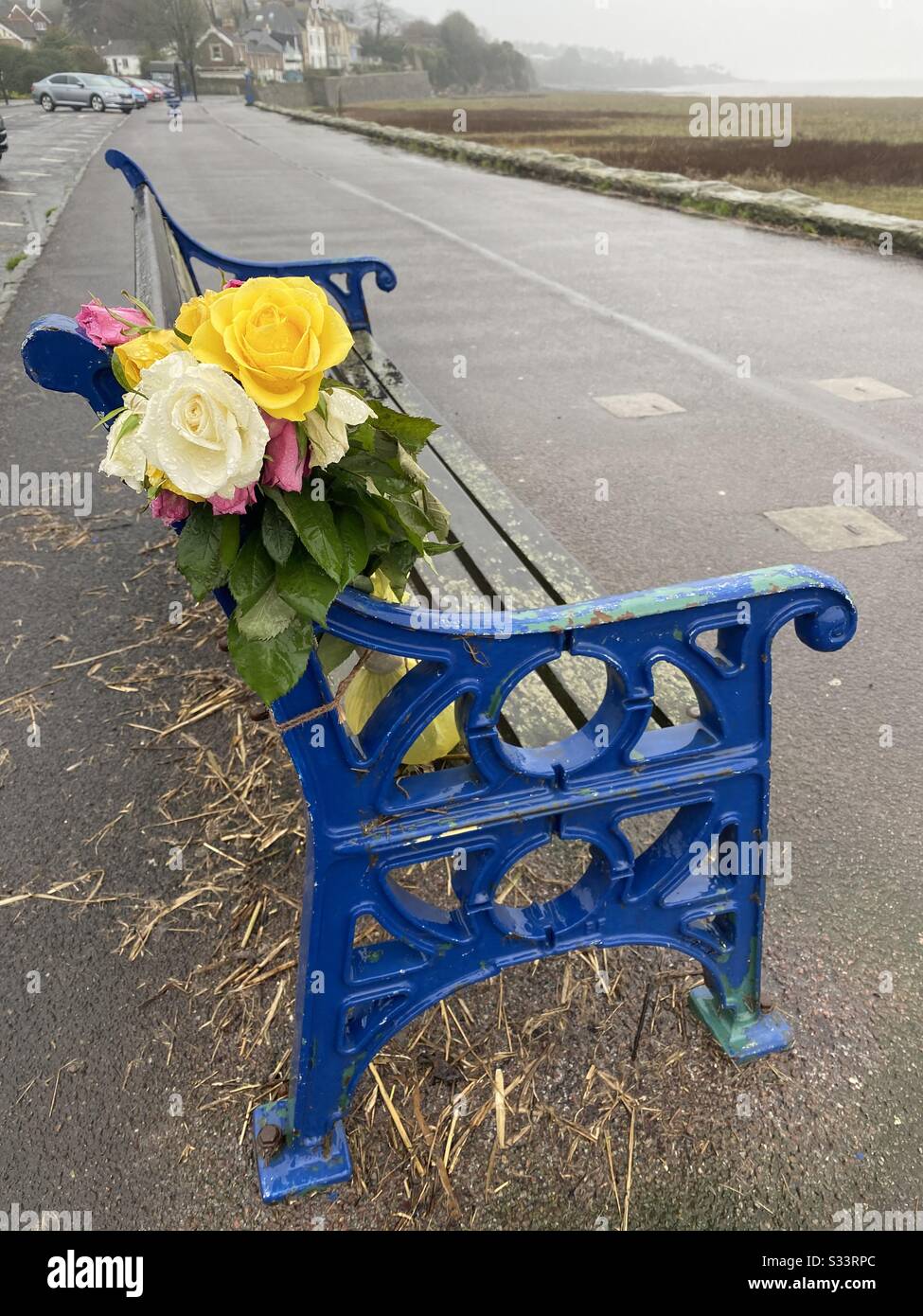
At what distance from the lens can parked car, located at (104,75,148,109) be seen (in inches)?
1521

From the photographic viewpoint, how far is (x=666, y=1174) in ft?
5.61

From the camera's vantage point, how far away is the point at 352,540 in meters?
1.26

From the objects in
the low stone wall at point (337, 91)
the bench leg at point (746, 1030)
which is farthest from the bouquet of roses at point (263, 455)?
the low stone wall at point (337, 91)

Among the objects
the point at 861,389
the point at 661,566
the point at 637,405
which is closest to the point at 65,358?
the point at 661,566

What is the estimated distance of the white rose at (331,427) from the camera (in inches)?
47.0

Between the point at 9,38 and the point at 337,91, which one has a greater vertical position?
the point at 337,91

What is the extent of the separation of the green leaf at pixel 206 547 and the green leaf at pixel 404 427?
0.87ft

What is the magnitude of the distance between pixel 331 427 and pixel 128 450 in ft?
0.82

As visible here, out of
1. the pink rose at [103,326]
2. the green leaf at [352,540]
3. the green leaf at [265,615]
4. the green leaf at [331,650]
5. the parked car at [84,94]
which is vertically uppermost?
the parked car at [84,94]

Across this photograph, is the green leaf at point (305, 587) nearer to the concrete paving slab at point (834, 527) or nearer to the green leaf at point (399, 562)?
the green leaf at point (399, 562)

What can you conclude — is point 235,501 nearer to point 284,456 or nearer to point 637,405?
point 284,456

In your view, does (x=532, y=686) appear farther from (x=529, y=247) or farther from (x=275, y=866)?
(x=529, y=247)
